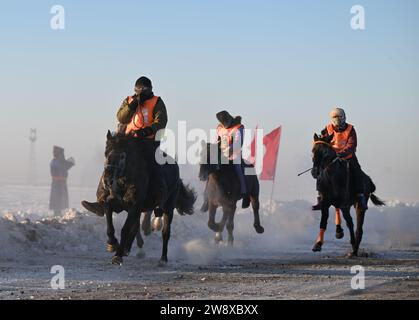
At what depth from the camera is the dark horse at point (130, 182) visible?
15570mm

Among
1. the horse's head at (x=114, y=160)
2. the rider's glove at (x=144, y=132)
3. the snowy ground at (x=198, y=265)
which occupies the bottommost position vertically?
the snowy ground at (x=198, y=265)

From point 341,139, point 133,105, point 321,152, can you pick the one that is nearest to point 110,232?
point 133,105

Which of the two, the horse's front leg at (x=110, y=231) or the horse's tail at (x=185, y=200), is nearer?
the horse's front leg at (x=110, y=231)

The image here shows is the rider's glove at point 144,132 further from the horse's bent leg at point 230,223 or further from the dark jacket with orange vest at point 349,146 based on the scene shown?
the horse's bent leg at point 230,223

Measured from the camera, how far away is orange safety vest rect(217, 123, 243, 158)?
23.4 metres

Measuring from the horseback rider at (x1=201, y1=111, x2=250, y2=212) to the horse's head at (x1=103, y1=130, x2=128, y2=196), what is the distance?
7494 millimetres

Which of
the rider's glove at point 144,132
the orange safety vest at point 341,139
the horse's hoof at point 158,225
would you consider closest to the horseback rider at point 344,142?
the orange safety vest at point 341,139

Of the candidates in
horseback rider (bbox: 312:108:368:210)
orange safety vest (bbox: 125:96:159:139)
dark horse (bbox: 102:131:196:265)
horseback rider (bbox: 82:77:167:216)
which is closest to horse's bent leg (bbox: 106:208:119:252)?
dark horse (bbox: 102:131:196:265)

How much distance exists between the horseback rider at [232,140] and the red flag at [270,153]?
943cm

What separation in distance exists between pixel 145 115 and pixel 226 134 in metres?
6.77

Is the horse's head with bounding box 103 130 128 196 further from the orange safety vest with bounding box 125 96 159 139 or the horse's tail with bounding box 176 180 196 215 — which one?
the horse's tail with bounding box 176 180 196 215

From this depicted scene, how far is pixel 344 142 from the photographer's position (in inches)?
759

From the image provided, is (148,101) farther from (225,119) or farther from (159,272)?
(225,119)

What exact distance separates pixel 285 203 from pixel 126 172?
26.2 meters
